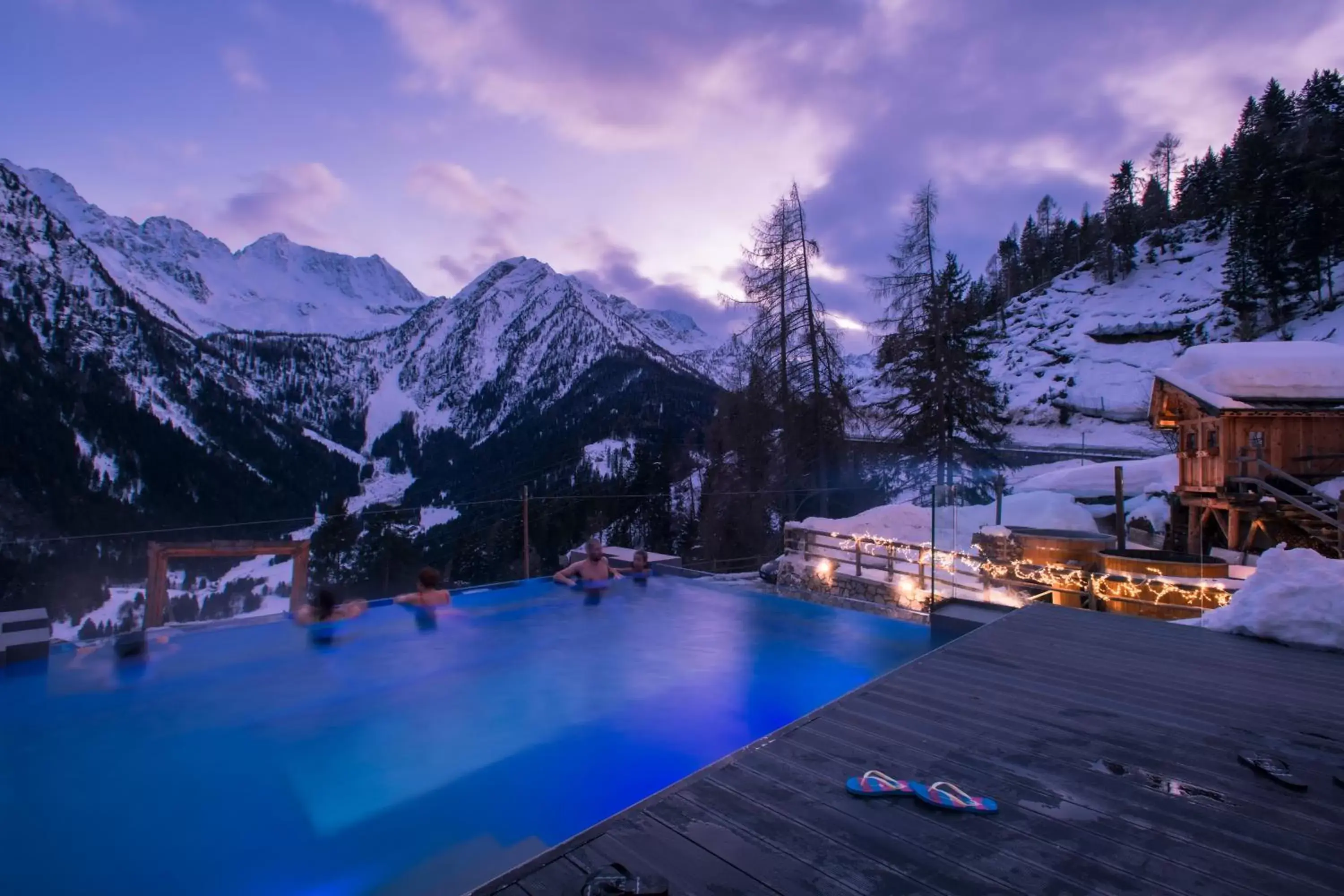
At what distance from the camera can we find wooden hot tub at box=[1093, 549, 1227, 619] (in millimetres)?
6543

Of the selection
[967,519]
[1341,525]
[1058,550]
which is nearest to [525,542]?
[1058,550]

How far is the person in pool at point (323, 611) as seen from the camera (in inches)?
304

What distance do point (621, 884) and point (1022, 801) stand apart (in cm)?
131

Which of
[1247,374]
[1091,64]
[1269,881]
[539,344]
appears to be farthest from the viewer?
[539,344]

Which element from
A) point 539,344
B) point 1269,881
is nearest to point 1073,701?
point 1269,881

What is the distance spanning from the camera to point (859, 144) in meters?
13.1

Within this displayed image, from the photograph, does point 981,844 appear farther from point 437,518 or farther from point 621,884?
point 437,518

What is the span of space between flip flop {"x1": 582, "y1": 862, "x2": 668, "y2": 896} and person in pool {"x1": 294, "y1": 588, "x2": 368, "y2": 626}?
733cm

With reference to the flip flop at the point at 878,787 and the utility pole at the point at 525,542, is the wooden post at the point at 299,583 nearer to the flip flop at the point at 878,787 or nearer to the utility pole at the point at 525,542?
the utility pole at the point at 525,542

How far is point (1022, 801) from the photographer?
2.01 m

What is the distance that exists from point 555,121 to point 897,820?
1508 cm

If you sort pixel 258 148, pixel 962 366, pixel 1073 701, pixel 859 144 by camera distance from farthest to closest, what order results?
pixel 258 148 < pixel 962 366 < pixel 859 144 < pixel 1073 701

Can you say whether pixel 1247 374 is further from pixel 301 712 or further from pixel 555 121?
pixel 301 712

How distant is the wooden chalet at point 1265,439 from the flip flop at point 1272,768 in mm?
11300
